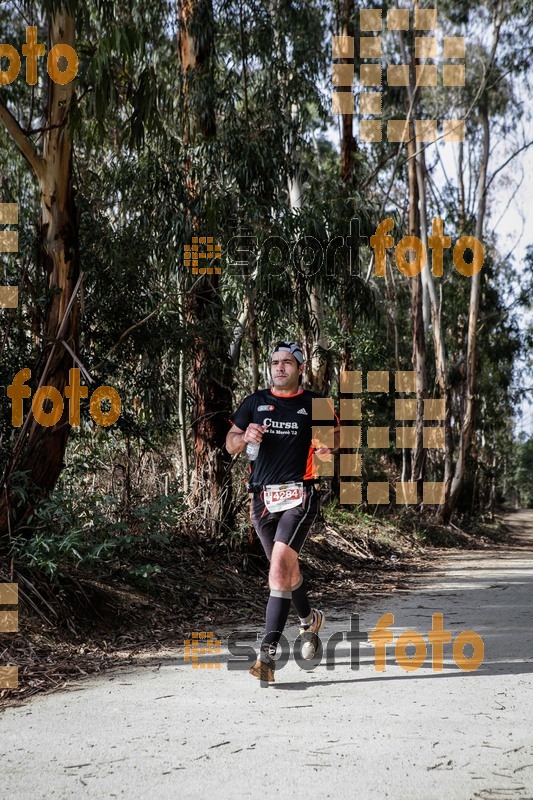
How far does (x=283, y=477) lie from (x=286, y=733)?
1.91 metres

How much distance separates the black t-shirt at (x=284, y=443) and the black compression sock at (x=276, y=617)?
75 cm

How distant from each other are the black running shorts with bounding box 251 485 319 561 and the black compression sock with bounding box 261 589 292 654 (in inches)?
12.5

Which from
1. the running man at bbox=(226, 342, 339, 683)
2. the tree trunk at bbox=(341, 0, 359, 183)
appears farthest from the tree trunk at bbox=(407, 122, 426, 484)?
the running man at bbox=(226, 342, 339, 683)

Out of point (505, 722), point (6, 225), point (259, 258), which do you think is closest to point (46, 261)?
point (6, 225)

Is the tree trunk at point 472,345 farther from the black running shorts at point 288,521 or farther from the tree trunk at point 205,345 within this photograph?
the black running shorts at point 288,521

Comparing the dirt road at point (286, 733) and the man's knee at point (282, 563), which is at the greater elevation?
the man's knee at point (282, 563)

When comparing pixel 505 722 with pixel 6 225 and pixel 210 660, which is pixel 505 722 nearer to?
pixel 210 660

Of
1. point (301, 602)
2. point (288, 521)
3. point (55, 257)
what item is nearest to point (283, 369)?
point (288, 521)

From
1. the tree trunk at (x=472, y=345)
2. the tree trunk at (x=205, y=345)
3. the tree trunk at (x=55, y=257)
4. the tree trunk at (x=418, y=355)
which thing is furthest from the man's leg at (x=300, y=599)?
the tree trunk at (x=472, y=345)

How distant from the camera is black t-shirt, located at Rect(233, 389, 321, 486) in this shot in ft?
20.1

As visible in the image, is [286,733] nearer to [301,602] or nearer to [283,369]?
[301,602]

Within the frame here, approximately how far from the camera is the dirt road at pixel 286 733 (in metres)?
3.85

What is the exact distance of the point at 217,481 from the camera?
11234 millimetres

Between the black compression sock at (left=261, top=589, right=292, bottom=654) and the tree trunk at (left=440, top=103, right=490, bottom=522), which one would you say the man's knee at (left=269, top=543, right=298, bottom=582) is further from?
the tree trunk at (left=440, top=103, right=490, bottom=522)
